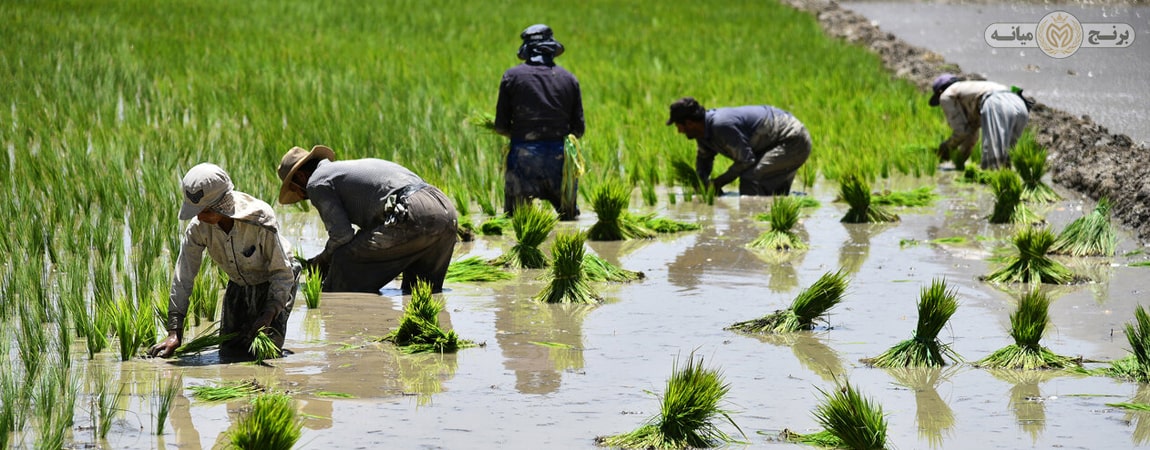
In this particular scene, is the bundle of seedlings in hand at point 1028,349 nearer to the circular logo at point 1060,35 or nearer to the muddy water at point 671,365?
the muddy water at point 671,365

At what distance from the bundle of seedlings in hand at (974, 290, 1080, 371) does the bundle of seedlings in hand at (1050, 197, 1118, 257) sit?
94.5 inches

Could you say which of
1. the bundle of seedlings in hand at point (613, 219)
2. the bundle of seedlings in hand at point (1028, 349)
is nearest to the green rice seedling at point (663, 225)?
the bundle of seedlings in hand at point (613, 219)

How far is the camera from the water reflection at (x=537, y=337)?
4738 mm

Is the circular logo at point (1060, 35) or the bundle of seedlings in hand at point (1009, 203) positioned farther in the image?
the circular logo at point (1060, 35)

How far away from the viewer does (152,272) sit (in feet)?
20.3

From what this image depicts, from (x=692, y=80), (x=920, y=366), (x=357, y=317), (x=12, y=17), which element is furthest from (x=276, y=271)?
(x=12, y=17)

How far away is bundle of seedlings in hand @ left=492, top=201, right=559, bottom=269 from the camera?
676 centimetres

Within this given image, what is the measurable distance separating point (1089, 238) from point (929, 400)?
10.1 ft

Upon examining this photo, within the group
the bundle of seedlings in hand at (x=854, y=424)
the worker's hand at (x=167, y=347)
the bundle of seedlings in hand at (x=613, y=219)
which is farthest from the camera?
the bundle of seedlings in hand at (x=613, y=219)

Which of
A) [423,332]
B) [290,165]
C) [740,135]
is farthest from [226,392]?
[740,135]

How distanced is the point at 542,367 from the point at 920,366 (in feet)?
4.18

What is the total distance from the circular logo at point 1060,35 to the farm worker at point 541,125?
1187 centimetres

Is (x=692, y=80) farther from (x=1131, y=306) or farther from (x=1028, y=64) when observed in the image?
(x=1131, y=306)

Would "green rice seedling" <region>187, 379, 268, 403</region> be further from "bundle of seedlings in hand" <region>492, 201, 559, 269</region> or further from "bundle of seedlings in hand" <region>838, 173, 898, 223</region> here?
"bundle of seedlings in hand" <region>838, 173, 898, 223</region>
